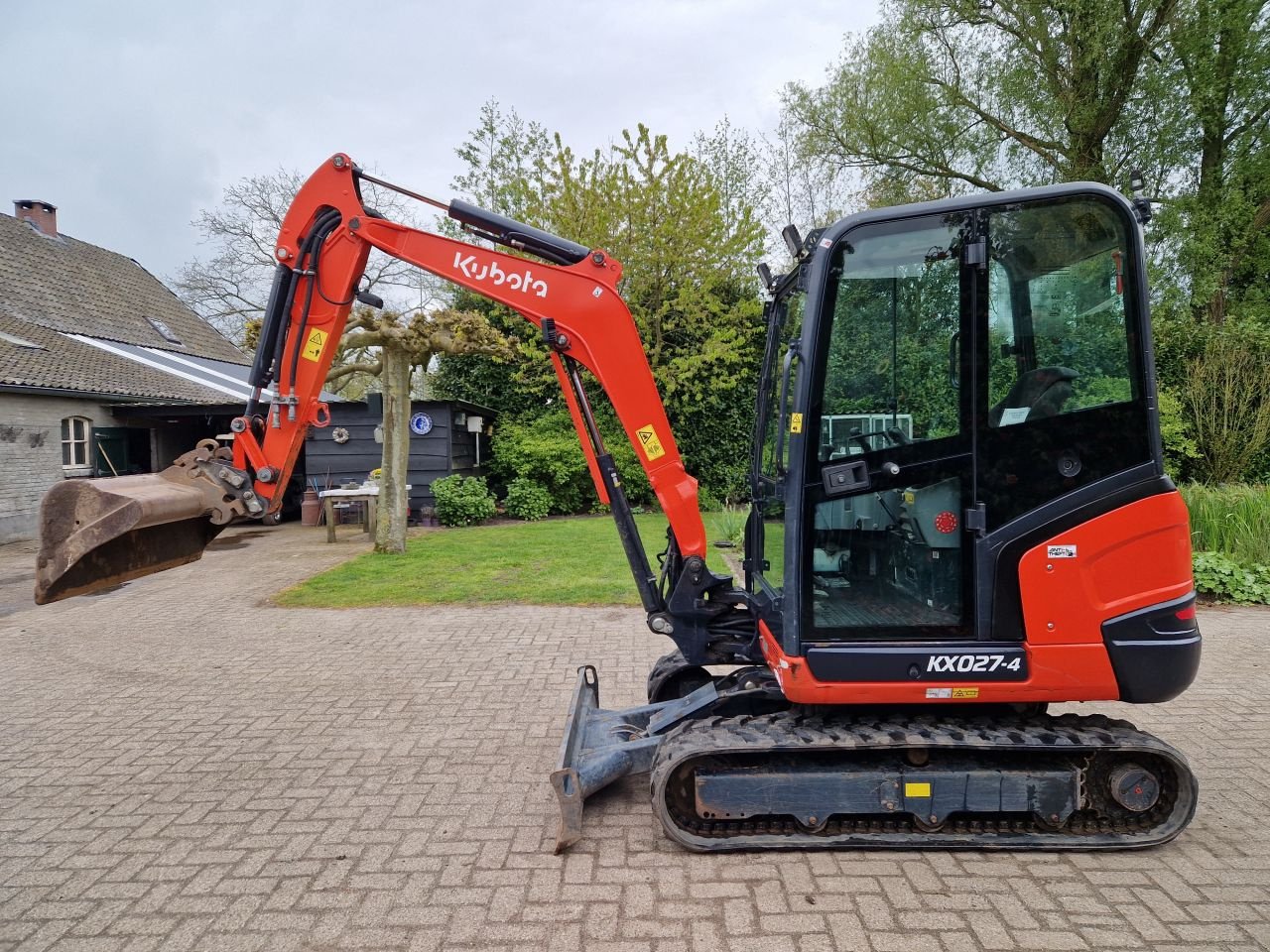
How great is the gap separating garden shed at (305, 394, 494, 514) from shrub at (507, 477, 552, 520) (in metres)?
1.31

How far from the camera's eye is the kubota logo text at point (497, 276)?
371cm

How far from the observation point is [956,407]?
10.3ft

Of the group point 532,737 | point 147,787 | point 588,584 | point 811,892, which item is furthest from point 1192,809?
point 588,584

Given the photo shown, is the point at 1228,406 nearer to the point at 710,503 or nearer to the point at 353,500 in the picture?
the point at 710,503

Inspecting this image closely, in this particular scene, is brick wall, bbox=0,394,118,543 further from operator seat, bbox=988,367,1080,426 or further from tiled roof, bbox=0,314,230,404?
operator seat, bbox=988,367,1080,426

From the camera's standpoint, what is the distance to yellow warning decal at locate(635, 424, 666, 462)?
148 inches

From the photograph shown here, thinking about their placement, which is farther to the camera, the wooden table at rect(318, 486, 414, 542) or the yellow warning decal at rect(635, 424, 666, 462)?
the wooden table at rect(318, 486, 414, 542)

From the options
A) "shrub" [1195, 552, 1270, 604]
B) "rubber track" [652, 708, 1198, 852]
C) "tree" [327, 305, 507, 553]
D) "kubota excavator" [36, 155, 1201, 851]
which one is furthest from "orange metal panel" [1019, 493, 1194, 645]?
"tree" [327, 305, 507, 553]

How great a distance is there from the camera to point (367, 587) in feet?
29.8

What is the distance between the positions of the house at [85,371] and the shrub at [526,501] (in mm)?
6067

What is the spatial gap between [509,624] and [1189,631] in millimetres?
5611

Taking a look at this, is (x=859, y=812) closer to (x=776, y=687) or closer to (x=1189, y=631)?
(x=776, y=687)

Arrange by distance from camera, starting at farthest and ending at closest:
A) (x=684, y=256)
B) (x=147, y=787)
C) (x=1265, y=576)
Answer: (x=684, y=256) < (x=1265, y=576) < (x=147, y=787)

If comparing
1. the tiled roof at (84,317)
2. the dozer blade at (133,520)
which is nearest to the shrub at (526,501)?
the tiled roof at (84,317)
